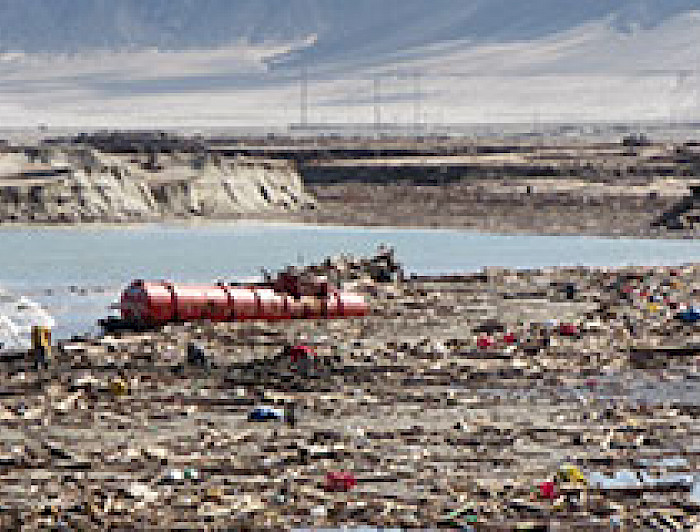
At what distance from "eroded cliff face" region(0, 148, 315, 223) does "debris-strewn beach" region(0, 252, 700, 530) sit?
31.7 meters

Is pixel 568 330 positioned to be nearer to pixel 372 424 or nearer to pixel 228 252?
pixel 372 424

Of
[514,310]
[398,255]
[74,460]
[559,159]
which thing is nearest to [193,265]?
[398,255]

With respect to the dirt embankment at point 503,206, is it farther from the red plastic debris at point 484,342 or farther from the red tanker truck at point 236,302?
the red plastic debris at point 484,342

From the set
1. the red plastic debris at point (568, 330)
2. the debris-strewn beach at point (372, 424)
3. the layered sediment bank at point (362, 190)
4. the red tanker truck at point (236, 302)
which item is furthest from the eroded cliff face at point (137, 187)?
the red plastic debris at point (568, 330)

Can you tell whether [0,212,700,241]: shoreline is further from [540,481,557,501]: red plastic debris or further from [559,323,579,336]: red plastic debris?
[540,481,557,501]: red plastic debris

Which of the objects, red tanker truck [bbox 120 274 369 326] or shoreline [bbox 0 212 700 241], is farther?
shoreline [bbox 0 212 700 241]

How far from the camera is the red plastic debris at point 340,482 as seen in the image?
→ 65.7 ft

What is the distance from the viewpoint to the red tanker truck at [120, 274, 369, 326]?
32.5 metres

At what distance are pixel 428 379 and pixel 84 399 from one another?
4911 mm

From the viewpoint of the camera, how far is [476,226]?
6519cm

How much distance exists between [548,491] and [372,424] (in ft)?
14.4

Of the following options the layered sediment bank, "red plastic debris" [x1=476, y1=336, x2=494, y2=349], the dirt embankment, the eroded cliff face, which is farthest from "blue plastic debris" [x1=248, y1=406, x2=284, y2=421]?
the eroded cliff face

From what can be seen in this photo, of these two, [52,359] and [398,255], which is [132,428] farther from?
[398,255]

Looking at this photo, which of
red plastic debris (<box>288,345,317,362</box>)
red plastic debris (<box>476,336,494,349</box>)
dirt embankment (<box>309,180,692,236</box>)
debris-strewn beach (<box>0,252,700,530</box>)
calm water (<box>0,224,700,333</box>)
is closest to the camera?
debris-strewn beach (<box>0,252,700,530</box>)
